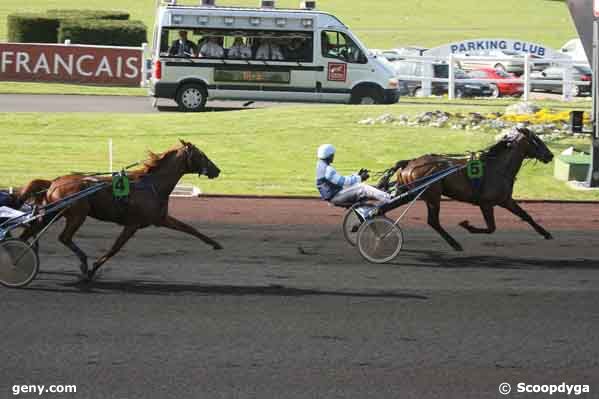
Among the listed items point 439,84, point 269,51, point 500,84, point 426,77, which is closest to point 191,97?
point 269,51

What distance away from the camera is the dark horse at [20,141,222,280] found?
11945mm

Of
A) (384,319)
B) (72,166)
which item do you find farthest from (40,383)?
(72,166)

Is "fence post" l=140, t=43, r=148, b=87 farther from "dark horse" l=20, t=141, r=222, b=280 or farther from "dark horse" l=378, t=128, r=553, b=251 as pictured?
"dark horse" l=20, t=141, r=222, b=280

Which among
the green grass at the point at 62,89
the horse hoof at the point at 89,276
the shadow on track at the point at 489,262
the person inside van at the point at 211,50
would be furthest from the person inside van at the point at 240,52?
the horse hoof at the point at 89,276

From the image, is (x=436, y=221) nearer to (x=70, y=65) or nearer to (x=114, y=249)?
(x=114, y=249)

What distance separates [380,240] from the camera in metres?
13.4

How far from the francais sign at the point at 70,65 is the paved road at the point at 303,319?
1785 centimetres

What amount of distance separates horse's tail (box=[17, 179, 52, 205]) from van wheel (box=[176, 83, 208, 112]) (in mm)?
16491

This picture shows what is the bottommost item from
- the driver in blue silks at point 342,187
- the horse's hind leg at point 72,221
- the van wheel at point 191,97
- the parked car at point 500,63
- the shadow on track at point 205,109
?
the horse's hind leg at point 72,221

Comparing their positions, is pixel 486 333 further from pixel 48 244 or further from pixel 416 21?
pixel 416 21

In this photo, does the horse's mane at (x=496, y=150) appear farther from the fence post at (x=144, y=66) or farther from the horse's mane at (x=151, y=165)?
the fence post at (x=144, y=66)

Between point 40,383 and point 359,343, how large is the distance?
2752 millimetres

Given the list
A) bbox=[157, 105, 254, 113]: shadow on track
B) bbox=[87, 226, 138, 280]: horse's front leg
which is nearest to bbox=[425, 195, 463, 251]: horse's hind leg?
bbox=[87, 226, 138, 280]: horse's front leg

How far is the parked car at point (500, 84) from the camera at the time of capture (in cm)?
3484
